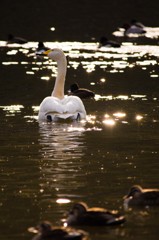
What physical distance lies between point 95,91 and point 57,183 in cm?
1284

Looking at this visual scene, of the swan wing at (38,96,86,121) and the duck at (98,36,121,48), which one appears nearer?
the swan wing at (38,96,86,121)

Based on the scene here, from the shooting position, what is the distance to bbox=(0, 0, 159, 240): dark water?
47.1ft

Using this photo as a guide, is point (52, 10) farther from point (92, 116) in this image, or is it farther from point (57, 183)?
point (57, 183)

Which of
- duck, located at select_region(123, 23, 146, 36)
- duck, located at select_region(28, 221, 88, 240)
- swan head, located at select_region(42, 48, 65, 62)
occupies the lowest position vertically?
duck, located at select_region(28, 221, 88, 240)

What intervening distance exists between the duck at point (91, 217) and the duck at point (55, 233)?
0.50m

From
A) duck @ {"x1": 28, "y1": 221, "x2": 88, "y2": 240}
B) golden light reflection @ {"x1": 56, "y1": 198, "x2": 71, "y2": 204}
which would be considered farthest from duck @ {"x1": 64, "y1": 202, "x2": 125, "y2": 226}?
golden light reflection @ {"x1": 56, "y1": 198, "x2": 71, "y2": 204}

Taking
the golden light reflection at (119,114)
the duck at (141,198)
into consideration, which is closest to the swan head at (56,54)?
the golden light reflection at (119,114)

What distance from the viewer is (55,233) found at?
12492 mm

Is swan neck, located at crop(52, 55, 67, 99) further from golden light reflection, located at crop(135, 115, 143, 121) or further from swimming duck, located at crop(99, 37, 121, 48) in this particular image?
swimming duck, located at crop(99, 37, 121, 48)

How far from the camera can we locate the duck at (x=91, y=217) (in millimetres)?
13195

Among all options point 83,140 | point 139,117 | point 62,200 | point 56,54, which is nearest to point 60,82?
point 56,54

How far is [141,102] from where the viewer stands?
2592 cm

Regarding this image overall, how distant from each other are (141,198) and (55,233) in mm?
2117

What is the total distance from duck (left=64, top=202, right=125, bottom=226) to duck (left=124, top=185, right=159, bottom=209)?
0.86m
